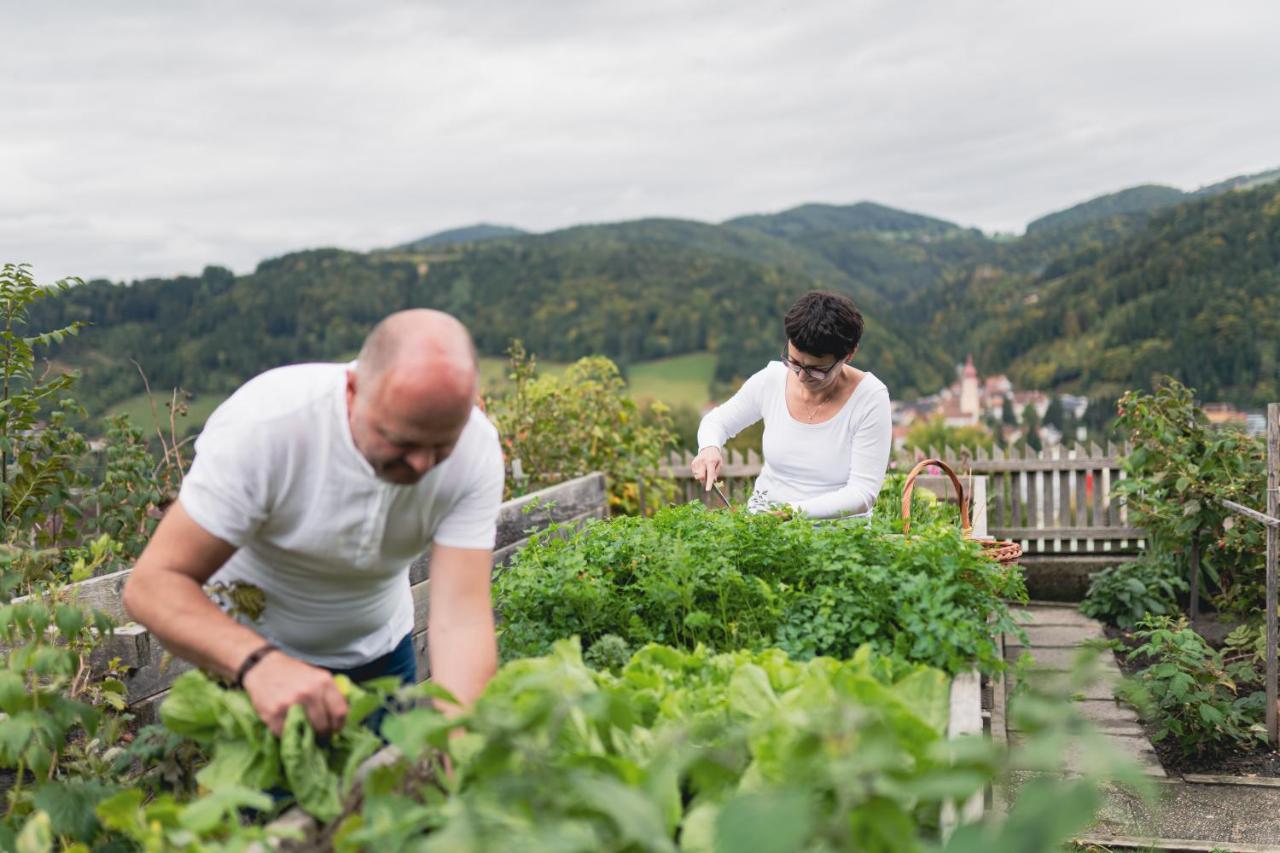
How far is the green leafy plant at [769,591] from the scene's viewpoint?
223 cm

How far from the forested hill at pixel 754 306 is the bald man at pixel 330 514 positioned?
972 inches

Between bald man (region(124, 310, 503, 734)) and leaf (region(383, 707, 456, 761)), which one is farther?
bald man (region(124, 310, 503, 734))

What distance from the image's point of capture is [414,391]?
4.92ft

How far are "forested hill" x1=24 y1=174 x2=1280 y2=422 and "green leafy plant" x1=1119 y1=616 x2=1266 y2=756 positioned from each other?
24.3m

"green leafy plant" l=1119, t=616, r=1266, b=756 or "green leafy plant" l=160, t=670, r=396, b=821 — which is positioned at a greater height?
"green leafy plant" l=160, t=670, r=396, b=821

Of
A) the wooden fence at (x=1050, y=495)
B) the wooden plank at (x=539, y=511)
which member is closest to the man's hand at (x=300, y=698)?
the wooden plank at (x=539, y=511)

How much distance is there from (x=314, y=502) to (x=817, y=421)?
89.6 inches

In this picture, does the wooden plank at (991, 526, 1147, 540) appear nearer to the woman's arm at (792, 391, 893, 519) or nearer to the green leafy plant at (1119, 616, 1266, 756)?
the green leafy plant at (1119, 616, 1266, 756)

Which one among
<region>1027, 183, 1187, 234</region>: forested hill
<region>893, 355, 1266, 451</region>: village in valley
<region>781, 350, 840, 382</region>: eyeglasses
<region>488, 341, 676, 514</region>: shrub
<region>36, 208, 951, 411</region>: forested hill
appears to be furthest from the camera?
<region>1027, 183, 1187, 234</region>: forested hill

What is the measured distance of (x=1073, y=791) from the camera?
925 millimetres

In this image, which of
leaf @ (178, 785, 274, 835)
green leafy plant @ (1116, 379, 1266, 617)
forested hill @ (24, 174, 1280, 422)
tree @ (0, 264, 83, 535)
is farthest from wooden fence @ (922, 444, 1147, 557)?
forested hill @ (24, 174, 1280, 422)

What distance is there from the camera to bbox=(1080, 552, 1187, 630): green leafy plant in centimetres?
708

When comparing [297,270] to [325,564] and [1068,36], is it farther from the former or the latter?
[325,564]

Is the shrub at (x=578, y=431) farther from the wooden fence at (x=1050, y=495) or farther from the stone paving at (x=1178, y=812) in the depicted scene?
the stone paving at (x=1178, y=812)
